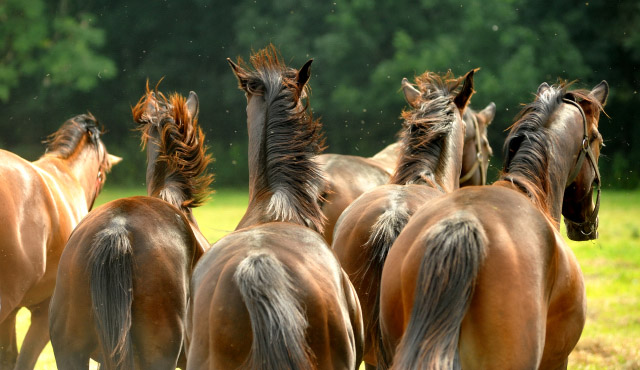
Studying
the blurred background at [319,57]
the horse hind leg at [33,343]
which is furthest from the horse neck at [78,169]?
the blurred background at [319,57]

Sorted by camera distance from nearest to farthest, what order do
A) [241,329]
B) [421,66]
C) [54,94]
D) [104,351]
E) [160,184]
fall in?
1. [241,329]
2. [104,351]
3. [160,184]
4. [421,66]
5. [54,94]

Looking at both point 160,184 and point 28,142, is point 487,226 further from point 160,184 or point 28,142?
point 28,142

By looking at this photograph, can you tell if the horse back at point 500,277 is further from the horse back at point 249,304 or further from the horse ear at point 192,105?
the horse ear at point 192,105

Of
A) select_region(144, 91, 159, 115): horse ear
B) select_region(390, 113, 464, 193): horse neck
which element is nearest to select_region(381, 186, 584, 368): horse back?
select_region(390, 113, 464, 193): horse neck

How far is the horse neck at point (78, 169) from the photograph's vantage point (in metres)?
6.71

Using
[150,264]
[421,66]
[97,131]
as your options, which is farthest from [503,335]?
[421,66]

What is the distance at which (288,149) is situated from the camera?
417 cm

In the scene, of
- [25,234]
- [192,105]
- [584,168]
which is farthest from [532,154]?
[25,234]

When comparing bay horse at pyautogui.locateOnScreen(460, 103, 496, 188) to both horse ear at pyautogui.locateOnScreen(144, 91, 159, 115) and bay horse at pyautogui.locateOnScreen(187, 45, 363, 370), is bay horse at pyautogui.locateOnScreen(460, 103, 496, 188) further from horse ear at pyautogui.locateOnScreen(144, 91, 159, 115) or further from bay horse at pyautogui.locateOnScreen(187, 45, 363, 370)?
bay horse at pyautogui.locateOnScreen(187, 45, 363, 370)

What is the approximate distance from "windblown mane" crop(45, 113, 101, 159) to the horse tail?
3.58m

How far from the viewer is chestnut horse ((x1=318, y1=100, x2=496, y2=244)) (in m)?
6.74

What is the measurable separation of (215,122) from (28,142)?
6.27 m

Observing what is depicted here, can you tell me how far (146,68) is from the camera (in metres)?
27.7

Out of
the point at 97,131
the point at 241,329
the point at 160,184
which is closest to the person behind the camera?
the point at 241,329
